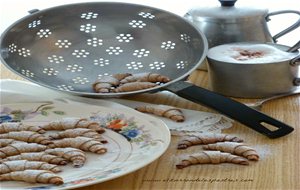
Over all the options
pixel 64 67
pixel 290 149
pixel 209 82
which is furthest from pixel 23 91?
pixel 290 149

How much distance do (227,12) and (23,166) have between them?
1.33 feet

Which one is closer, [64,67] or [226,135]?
[226,135]

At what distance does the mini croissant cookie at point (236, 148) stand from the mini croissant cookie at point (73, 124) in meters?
0.12

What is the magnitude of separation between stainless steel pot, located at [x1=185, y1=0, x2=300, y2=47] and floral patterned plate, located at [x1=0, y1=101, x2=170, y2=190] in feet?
0.72

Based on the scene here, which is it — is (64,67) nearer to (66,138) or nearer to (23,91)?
(23,91)

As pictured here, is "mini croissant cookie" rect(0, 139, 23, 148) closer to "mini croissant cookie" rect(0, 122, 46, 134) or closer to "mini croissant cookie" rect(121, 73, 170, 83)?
"mini croissant cookie" rect(0, 122, 46, 134)

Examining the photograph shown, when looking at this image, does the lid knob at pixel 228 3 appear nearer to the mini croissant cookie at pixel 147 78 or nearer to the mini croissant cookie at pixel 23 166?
the mini croissant cookie at pixel 147 78

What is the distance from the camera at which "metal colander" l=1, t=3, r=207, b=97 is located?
0.96 meters

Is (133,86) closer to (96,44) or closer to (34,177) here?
(96,44)

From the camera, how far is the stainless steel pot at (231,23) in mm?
969

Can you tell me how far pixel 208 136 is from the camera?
77 cm

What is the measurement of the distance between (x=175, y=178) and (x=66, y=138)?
0.13 meters

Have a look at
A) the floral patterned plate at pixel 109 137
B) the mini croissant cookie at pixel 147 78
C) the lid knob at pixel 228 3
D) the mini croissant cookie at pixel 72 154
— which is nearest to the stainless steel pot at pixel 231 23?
the lid knob at pixel 228 3

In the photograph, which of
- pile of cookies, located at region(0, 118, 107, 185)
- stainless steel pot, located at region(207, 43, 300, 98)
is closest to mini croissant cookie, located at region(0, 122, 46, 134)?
pile of cookies, located at region(0, 118, 107, 185)
